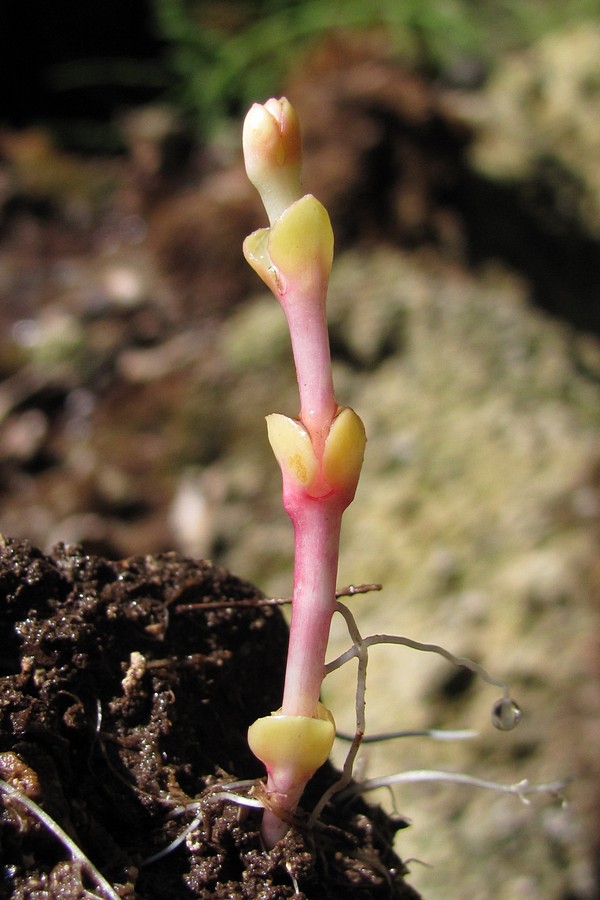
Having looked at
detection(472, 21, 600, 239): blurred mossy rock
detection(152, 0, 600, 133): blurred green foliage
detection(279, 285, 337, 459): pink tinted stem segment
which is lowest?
detection(279, 285, 337, 459): pink tinted stem segment

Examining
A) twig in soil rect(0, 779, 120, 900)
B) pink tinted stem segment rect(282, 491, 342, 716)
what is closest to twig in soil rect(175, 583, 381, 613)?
pink tinted stem segment rect(282, 491, 342, 716)

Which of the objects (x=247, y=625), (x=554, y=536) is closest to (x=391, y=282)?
(x=554, y=536)

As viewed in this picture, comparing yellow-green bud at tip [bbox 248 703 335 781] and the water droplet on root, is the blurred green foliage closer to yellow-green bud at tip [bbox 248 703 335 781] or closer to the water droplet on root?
the water droplet on root

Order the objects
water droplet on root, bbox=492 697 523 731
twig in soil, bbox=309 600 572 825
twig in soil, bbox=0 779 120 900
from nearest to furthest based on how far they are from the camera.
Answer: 1. twig in soil, bbox=0 779 120 900
2. twig in soil, bbox=309 600 572 825
3. water droplet on root, bbox=492 697 523 731

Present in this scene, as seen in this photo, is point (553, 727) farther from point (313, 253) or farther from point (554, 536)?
point (313, 253)

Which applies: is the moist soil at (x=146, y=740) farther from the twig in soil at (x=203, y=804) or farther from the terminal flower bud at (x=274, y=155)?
the terminal flower bud at (x=274, y=155)

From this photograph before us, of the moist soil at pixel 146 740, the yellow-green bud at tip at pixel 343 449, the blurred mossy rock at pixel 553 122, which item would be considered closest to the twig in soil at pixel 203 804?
the moist soil at pixel 146 740

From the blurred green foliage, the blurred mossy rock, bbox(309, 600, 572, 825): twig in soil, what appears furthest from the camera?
the blurred green foliage
